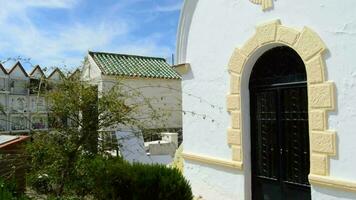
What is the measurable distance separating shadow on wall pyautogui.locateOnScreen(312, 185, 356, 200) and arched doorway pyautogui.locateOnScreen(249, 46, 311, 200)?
13.8 inches

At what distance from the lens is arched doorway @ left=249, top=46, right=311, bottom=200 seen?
6.79 metres

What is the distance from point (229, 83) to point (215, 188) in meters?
2.32

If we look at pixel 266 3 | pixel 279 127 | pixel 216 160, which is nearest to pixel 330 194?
pixel 279 127

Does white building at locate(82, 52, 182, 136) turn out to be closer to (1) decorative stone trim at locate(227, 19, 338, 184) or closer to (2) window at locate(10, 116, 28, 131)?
(2) window at locate(10, 116, 28, 131)

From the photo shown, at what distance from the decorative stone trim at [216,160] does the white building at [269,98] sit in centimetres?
3

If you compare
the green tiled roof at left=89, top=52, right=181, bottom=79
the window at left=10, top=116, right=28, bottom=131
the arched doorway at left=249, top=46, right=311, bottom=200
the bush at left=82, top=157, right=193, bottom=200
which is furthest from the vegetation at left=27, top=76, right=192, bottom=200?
the green tiled roof at left=89, top=52, right=181, bottom=79

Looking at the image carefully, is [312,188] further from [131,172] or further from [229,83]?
[131,172]

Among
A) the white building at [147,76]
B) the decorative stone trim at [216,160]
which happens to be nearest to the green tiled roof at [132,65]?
the white building at [147,76]

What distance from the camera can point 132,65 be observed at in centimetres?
1834

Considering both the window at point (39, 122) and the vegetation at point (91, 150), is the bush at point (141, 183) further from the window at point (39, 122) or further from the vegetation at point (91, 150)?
the window at point (39, 122)

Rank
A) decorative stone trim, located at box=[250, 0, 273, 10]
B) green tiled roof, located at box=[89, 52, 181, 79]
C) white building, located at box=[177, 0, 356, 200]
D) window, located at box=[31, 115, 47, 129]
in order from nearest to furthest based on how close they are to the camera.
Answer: white building, located at box=[177, 0, 356, 200] < decorative stone trim, located at box=[250, 0, 273, 10] < window, located at box=[31, 115, 47, 129] < green tiled roof, located at box=[89, 52, 181, 79]

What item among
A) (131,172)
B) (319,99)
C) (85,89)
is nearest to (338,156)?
(319,99)

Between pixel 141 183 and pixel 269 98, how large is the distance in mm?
2883

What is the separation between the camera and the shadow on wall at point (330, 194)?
5.84 meters
